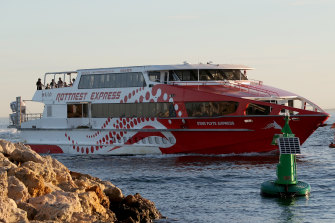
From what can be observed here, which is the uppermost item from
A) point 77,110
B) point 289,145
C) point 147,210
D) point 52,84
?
point 52,84

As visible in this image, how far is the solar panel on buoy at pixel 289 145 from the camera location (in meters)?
17.5

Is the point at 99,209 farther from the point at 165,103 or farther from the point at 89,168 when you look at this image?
the point at 165,103

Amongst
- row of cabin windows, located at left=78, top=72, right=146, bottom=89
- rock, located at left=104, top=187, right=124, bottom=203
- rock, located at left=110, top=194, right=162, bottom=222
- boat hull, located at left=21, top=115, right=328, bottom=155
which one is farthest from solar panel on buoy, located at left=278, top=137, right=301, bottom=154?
row of cabin windows, located at left=78, top=72, right=146, bottom=89

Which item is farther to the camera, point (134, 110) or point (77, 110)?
point (77, 110)

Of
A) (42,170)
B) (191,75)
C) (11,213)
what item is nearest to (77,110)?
(191,75)

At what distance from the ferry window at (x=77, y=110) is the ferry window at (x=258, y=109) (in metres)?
9.36

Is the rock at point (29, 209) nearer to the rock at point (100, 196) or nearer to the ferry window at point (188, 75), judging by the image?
the rock at point (100, 196)

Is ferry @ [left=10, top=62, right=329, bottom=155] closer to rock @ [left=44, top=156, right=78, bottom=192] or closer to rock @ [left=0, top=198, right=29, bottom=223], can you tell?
rock @ [left=44, top=156, right=78, bottom=192]

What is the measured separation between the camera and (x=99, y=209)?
1396 centimetres

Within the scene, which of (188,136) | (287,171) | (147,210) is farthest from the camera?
(188,136)

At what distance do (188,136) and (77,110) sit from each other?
710 cm

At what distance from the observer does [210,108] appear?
27.8m

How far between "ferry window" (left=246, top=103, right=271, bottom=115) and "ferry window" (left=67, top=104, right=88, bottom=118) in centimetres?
936

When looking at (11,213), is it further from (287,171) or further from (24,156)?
(287,171)
